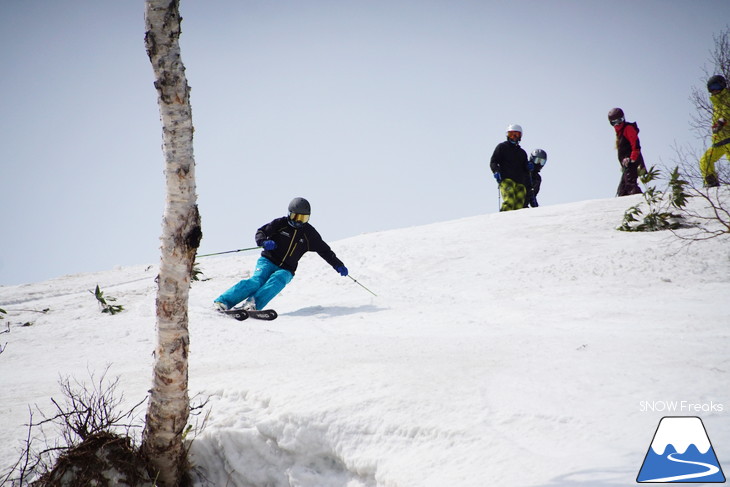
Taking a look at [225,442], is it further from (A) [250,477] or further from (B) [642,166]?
(B) [642,166]

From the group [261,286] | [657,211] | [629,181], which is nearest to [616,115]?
[629,181]

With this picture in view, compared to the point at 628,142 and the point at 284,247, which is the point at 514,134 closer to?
the point at 628,142

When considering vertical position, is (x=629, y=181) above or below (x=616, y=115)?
below

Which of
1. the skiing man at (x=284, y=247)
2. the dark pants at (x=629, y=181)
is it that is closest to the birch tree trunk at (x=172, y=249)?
the skiing man at (x=284, y=247)

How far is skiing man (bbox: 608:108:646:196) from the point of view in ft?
32.4

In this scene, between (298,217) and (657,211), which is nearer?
(298,217)

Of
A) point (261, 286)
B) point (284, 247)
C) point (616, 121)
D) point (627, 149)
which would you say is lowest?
point (261, 286)

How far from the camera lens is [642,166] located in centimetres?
991

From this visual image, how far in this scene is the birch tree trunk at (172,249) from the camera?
88.0 inches

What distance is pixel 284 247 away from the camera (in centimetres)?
651

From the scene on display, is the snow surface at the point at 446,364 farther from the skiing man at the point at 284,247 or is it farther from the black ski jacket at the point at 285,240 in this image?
the black ski jacket at the point at 285,240

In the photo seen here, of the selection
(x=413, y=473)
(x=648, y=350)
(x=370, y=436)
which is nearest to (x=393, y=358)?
(x=370, y=436)

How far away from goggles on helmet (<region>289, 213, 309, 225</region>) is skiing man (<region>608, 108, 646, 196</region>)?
23.8ft

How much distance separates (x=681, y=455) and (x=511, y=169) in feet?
30.0
